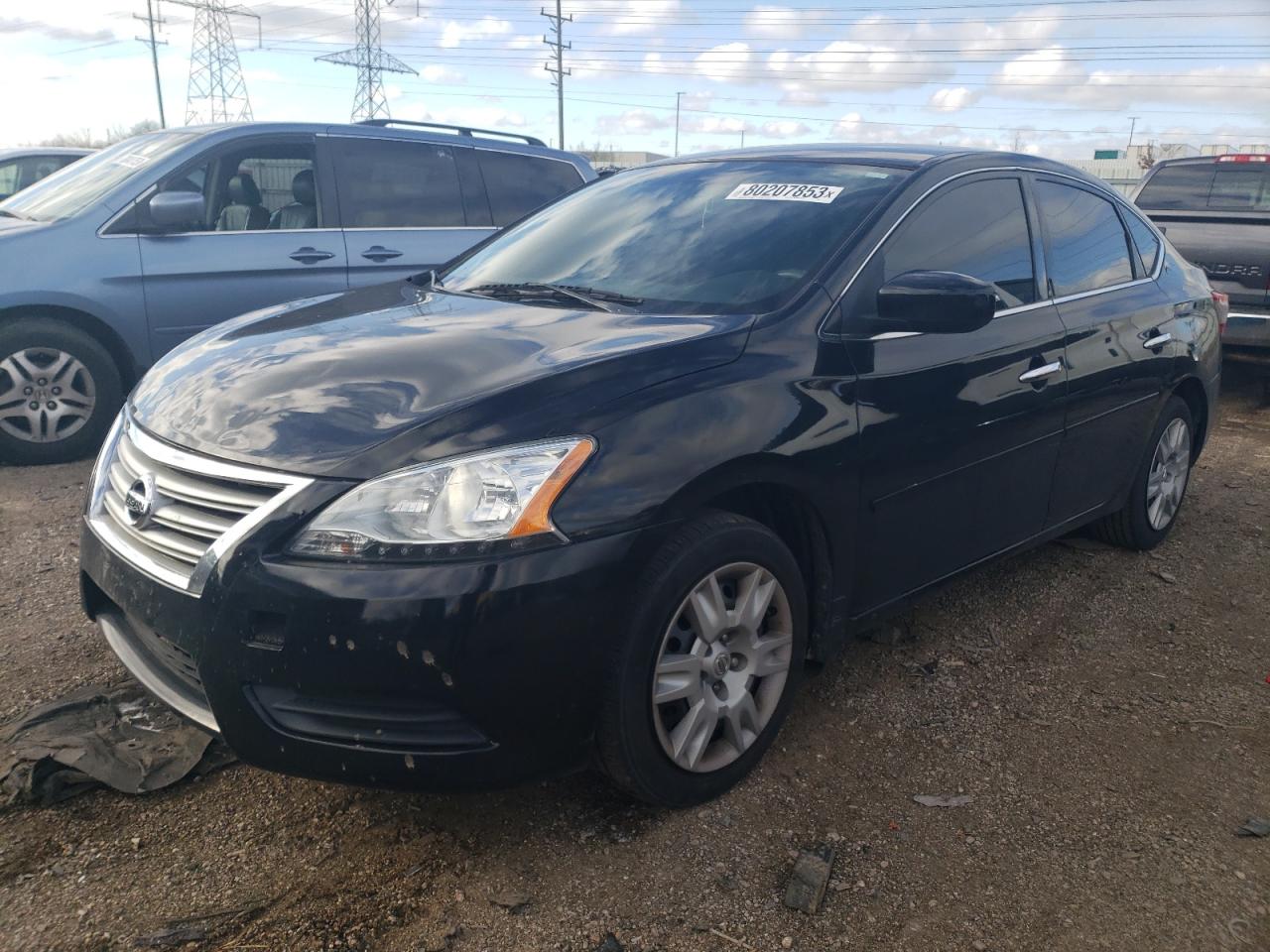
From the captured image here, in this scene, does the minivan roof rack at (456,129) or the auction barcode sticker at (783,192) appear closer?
the auction barcode sticker at (783,192)

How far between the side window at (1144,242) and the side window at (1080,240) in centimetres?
11

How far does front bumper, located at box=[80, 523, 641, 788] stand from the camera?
211 cm

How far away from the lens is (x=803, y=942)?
2215 millimetres

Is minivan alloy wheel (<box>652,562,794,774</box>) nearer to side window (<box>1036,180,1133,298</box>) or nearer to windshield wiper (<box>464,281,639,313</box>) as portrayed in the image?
windshield wiper (<box>464,281,639,313</box>)

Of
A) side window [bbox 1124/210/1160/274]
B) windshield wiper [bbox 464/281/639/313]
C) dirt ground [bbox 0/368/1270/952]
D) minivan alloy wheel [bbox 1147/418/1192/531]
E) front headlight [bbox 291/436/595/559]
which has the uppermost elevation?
side window [bbox 1124/210/1160/274]

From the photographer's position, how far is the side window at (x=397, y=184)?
245 inches

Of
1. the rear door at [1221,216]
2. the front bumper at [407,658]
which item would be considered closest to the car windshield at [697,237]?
the front bumper at [407,658]

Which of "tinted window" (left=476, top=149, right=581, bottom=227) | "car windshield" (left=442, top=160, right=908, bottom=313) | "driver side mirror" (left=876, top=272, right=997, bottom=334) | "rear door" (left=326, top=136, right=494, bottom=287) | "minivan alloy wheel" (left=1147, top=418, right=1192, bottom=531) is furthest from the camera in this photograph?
"tinted window" (left=476, top=149, right=581, bottom=227)

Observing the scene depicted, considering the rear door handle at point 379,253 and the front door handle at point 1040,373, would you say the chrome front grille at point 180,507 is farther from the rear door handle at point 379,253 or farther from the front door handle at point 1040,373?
the rear door handle at point 379,253

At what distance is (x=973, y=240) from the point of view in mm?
3434

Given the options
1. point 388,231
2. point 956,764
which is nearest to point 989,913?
point 956,764

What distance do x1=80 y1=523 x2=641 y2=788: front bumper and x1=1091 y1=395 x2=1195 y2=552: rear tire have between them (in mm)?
3036

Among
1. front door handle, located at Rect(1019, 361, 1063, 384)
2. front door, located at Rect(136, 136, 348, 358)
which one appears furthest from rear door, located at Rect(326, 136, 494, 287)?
front door handle, located at Rect(1019, 361, 1063, 384)

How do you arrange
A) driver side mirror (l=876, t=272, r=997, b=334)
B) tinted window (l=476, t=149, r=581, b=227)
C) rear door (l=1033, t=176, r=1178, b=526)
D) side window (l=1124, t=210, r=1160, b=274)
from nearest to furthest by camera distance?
driver side mirror (l=876, t=272, r=997, b=334)
rear door (l=1033, t=176, r=1178, b=526)
side window (l=1124, t=210, r=1160, b=274)
tinted window (l=476, t=149, r=581, b=227)
